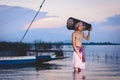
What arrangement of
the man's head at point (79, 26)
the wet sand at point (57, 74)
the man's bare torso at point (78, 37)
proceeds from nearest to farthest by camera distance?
the man's head at point (79, 26)
the man's bare torso at point (78, 37)
the wet sand at point (57, 74)

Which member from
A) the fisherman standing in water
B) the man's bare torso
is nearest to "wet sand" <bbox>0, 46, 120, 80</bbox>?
the fisherman standing in water

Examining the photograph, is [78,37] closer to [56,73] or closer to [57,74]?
[57,74]

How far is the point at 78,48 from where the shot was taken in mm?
11328

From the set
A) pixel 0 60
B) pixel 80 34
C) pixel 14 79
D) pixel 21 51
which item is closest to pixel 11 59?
pixel 0 60

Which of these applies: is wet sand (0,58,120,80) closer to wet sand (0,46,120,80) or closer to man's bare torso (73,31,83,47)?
wet sand (0,46,120,80)

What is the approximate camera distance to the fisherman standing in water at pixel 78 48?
11.2 meters

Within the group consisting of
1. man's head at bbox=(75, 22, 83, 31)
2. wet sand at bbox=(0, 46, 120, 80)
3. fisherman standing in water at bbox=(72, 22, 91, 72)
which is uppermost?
man's head at bbox=(75, 22, 83, 31)

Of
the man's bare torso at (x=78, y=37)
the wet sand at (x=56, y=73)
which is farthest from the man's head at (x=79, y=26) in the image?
the wet sand at (x=56, y=73)

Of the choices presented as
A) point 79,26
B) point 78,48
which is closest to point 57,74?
point 78,48

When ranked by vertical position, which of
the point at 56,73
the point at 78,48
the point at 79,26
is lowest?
the point at 56,73

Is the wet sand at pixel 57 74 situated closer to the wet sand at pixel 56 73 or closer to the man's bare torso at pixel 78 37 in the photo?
the wet sand at pixel 56 73

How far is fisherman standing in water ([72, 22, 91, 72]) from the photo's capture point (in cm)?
1121

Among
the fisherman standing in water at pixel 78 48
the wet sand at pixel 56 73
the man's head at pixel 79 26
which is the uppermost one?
the man's head at pixel 79 26

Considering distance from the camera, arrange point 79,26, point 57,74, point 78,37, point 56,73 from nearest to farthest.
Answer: point 79,26 → point 78,37 → point 57,74 → point 56,73
